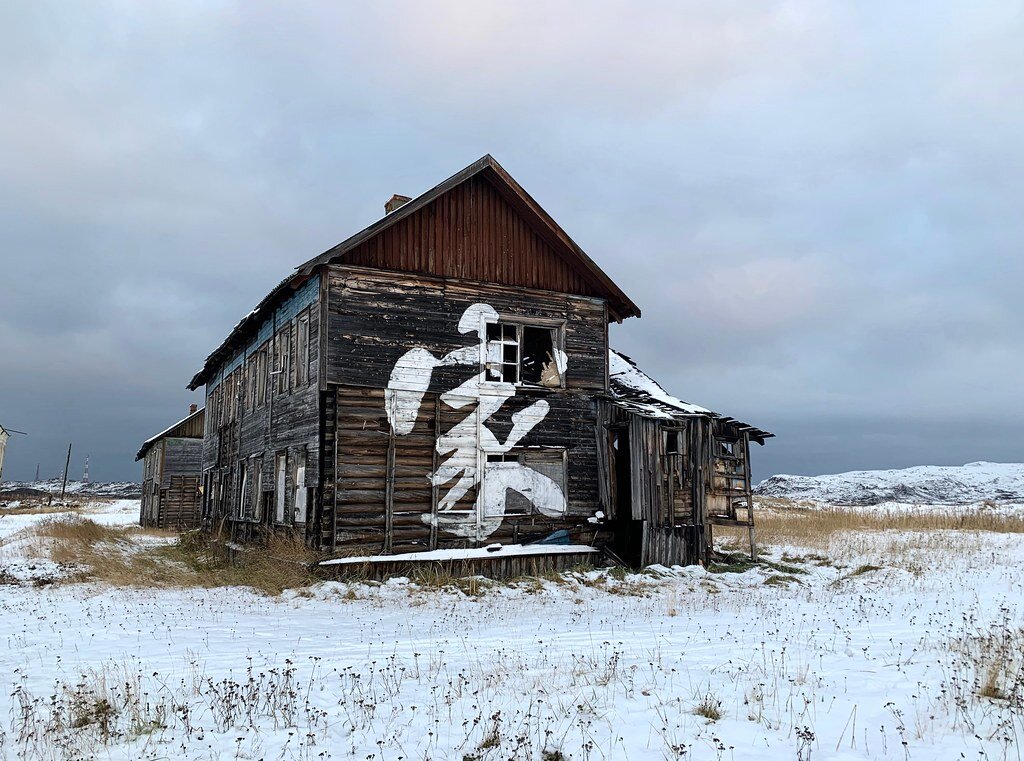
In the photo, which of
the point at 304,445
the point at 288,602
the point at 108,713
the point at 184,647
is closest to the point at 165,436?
the point at 304,445

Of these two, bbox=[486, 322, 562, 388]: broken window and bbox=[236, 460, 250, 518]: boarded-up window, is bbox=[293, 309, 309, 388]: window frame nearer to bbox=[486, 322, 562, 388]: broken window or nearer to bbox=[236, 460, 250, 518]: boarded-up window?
bbox=[486, 322, 562, 388]: broken window

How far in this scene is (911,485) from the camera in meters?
75.9

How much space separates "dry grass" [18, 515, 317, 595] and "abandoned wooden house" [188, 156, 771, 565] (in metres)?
0.70

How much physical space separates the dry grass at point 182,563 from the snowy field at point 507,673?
0.64m

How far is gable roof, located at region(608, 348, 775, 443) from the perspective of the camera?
18484mm

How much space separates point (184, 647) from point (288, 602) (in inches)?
155

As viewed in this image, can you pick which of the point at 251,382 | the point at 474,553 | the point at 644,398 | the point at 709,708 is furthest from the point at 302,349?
the point at 709,708

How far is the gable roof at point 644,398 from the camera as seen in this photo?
18.5 m

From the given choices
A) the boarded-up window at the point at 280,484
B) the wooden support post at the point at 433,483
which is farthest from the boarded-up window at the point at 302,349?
the wooden support post at the point at 433,483

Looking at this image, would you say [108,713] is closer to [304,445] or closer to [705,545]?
[304,445]

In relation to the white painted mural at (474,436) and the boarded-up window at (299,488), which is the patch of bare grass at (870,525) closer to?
the white painted mural at (474,436)

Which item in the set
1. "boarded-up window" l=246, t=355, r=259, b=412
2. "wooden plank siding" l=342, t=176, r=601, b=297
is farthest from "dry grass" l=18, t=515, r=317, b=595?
"wooden plank siding" l=342, t=176, r=601, b=297

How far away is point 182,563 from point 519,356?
10.0 metres

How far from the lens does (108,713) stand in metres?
6.34
